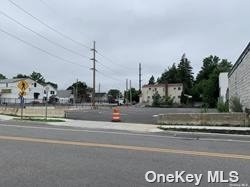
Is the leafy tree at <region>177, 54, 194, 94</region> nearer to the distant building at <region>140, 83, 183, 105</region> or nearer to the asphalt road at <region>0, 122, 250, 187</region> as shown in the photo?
the distant building at <region>140, 83, 183, 105</region>

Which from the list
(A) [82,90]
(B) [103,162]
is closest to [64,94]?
(A) [82,90]

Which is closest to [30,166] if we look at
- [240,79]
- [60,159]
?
[60,159]

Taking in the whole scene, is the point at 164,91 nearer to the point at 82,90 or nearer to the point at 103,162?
the point at 82,90

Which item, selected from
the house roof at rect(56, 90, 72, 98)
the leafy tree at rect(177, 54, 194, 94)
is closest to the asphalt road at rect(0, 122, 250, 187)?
the leafy tree at rect(177, 54, 194, 94)

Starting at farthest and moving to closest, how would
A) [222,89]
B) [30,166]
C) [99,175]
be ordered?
[222,89], [30,166], [99,175]

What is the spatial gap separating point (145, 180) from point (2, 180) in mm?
2813

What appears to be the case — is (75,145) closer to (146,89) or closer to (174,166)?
(174,166)

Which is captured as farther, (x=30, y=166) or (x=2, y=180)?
(x=30, y=166)

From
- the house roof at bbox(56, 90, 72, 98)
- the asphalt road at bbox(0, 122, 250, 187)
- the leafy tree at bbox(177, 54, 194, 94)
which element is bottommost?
the asphalt road at bbox(0, 122, 250, 187)

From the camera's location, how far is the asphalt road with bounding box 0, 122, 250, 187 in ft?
27.5

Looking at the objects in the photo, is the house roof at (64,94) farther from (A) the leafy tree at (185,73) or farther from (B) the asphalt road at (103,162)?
(B) the asphalt road at (103,162)

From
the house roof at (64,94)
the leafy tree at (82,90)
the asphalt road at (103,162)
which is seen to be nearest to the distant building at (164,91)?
the leafy tree at (82,90)

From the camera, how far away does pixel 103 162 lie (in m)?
10.4

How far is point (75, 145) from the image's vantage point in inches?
549
